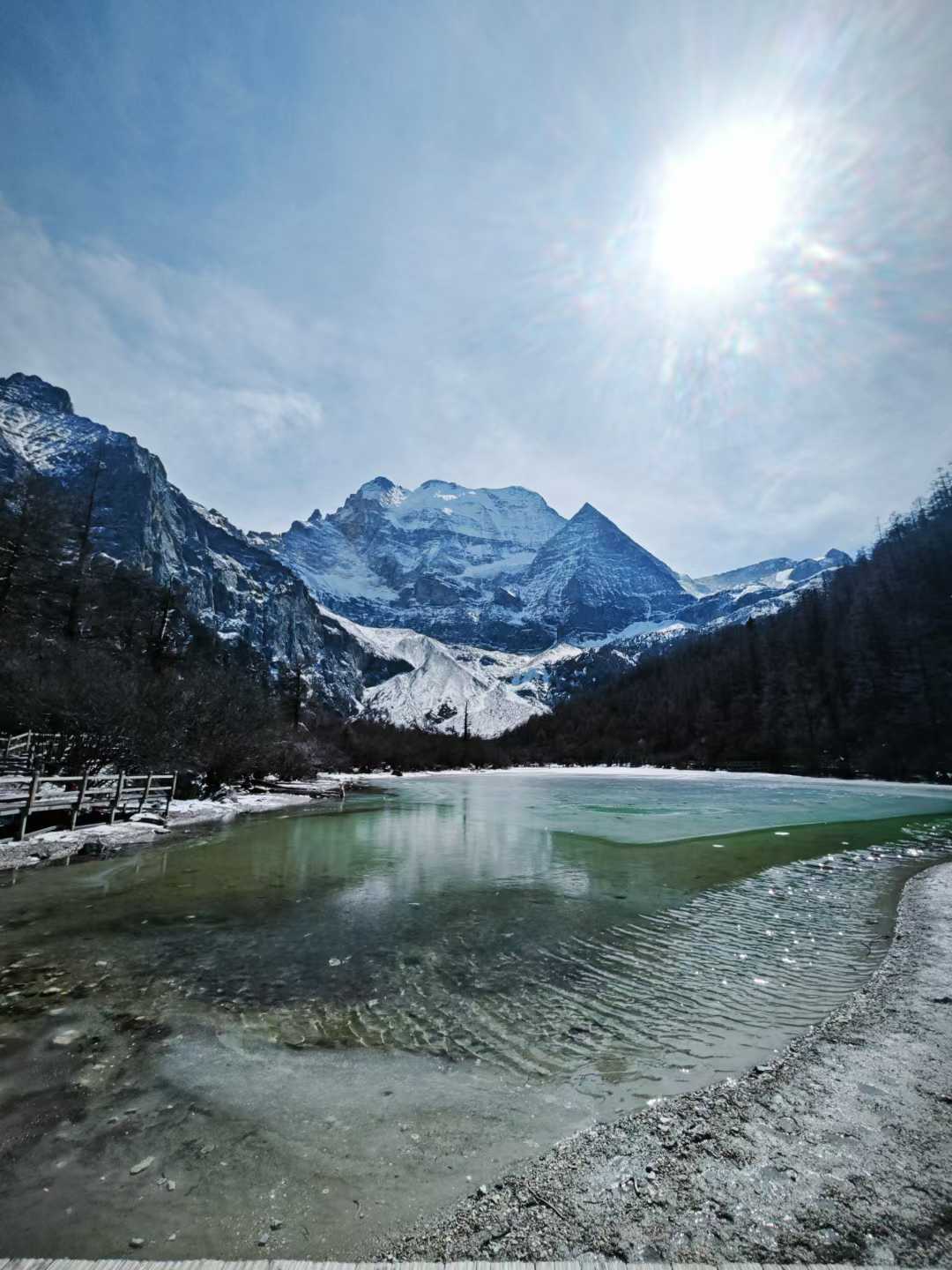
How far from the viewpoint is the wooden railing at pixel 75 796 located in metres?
18.7

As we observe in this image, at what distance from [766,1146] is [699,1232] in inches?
51.1

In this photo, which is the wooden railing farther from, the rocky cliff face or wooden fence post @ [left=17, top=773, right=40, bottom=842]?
the rocky cliff face

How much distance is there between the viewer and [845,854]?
18.7m

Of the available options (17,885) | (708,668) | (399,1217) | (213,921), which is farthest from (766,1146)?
(708,668)

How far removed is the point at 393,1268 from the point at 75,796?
23.9m

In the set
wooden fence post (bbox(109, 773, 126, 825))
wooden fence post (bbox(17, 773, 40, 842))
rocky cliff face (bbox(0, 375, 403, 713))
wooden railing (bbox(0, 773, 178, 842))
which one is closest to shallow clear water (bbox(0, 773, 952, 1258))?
wooden fence post (bbox(17, 773, 40, 842))

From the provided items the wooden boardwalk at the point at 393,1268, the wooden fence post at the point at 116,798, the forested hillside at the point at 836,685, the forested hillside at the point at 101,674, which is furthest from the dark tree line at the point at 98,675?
the forested hillside at the point at 836,685

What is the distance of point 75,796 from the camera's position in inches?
847

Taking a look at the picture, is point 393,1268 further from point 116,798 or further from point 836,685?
point 836,685

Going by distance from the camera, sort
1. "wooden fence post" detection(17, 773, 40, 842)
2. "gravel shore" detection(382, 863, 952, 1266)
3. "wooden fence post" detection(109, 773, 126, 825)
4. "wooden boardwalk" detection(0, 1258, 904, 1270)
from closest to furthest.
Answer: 1. "wooden boardwalk" detection(0, 1258, 904, 1270)
2. "gravel shore" detection(382, 863, 952, 1266)
3. "wooden fence post" detection(17, 773, 40, 842)
4. "wooden fence post" detection(109, 773, 126, 825)

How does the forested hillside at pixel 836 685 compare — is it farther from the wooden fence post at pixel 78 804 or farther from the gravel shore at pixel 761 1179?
the wooden fence post at pixel 78 804

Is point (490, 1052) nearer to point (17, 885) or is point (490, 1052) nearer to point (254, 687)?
point (17, 885)

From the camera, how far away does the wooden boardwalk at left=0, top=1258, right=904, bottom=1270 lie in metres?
2.95

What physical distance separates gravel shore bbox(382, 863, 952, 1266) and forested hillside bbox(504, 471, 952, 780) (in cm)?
7305
